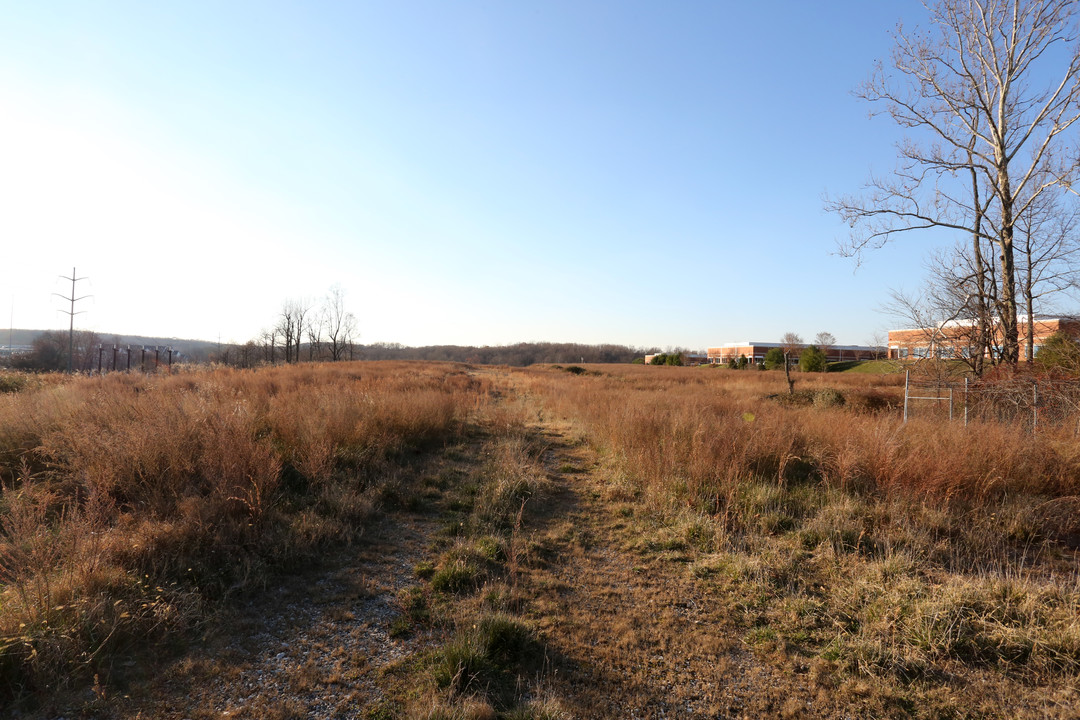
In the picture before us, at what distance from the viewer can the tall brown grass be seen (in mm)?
2731

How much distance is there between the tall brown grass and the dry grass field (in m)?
0.03

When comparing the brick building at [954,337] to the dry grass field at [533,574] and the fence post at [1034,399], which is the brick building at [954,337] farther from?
the dry grass field at [533,574]

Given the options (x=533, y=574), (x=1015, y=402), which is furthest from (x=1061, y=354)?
(x=533, y=574)

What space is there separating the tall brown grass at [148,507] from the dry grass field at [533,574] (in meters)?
0.03

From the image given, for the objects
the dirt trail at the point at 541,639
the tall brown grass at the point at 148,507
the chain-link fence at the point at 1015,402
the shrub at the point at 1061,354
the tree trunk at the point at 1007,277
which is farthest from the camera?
the tree trunk at the point at 1007,277

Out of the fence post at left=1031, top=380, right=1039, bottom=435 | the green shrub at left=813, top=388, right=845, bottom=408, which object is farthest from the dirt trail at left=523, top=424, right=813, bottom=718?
the green shrub at left=813, top=388, right=845, bottom=408

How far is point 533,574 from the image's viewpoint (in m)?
4.05

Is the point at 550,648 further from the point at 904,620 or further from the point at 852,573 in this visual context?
the point at 852,573

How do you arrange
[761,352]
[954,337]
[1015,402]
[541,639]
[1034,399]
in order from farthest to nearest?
[761,352] → [954,337] → [1015,402] → [1034,399] → [541,639]

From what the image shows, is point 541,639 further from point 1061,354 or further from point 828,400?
point 828,400

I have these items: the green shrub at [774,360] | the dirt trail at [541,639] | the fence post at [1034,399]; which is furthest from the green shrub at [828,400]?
the green shrub at [774,360]

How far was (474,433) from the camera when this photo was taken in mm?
10633

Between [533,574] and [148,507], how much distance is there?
386 centimetres

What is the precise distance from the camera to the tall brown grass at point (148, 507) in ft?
8.96
